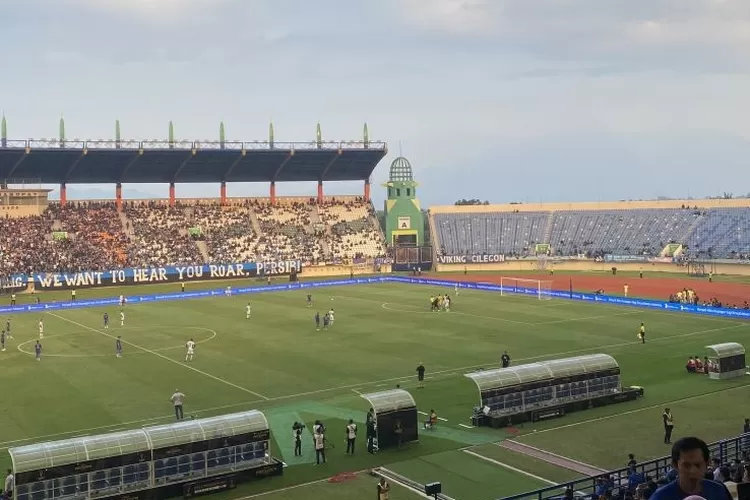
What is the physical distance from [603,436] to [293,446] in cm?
1174

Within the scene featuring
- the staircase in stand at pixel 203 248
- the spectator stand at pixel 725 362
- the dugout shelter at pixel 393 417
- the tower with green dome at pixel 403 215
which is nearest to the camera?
the dugout shelter at pixel 393 417

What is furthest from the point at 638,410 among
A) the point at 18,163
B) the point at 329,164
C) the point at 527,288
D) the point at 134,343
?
the point at 329,164

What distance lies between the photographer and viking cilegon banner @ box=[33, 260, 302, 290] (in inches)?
3462

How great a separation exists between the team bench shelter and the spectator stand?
18.1ft

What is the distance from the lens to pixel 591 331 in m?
53.4

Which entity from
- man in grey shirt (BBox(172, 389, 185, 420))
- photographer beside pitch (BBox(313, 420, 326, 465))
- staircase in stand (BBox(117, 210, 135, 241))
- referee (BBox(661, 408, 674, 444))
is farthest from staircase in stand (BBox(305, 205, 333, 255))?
referee (BBox(661, 408, 674, 444))

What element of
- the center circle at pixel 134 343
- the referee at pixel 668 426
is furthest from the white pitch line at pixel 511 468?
the center circle at pixel 134 343

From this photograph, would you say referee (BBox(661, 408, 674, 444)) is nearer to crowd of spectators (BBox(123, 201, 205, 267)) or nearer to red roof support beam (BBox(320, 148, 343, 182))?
crowd of spectators (BBox(123, 201, 205, 267))

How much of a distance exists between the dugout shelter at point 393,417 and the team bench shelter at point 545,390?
3480 mm

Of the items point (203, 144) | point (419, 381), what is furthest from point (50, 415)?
point (203, 144)

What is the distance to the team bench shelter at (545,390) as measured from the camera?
31.0 metres

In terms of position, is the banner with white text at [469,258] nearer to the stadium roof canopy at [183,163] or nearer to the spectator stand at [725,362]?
the stadium roof canopy at [183,163]

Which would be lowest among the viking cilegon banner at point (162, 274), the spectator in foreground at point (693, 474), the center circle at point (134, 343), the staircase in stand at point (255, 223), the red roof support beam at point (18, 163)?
the center circle at point (134, 343)

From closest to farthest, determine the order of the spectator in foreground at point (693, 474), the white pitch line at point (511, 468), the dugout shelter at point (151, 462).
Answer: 1. the spectator in foreground at point (693, 474)
2. the dugout shelter at point (151, 462)
3. the white pitch line at point (511, 468)
